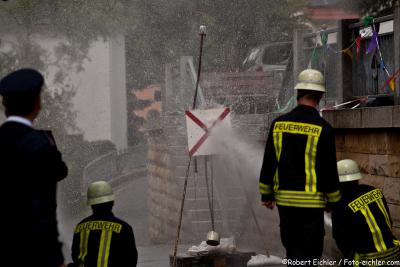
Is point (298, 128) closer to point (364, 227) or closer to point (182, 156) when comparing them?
point (364, 227)

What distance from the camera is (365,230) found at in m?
6.13

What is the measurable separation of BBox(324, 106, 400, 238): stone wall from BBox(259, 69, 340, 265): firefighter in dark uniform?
195 centimetres

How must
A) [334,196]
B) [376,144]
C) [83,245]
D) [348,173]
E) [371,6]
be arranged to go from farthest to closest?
1. [371,6]
2. [376,144]
3. [348,173]
4. [83,245]
5. [334,196]

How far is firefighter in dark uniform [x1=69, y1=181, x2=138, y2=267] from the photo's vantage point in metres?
6.14

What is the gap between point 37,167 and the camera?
4117 millimetres

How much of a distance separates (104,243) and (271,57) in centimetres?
1363

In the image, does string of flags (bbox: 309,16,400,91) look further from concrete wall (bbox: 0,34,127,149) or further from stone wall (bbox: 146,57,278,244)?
concrete wall (bbox: 0,34,127,149)

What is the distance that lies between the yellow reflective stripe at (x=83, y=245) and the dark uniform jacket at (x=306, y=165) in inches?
51.7

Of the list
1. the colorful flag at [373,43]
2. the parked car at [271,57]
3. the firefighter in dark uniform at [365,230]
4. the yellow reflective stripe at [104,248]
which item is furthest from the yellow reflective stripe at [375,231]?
the parked car at [271,57]

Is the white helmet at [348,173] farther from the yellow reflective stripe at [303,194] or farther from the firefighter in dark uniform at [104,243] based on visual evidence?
the firefighter in dark uniform at [104,243]

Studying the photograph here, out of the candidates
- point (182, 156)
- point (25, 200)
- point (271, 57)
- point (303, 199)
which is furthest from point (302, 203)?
point (271, 57)

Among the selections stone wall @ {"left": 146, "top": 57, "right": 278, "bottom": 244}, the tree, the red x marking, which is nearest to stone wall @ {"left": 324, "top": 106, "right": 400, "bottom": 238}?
the red x marking

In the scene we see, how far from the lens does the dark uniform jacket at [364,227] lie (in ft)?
20.1

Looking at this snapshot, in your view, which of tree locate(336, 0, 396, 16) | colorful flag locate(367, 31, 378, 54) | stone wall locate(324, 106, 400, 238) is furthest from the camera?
tree locate(336, 0, 396, 16)
